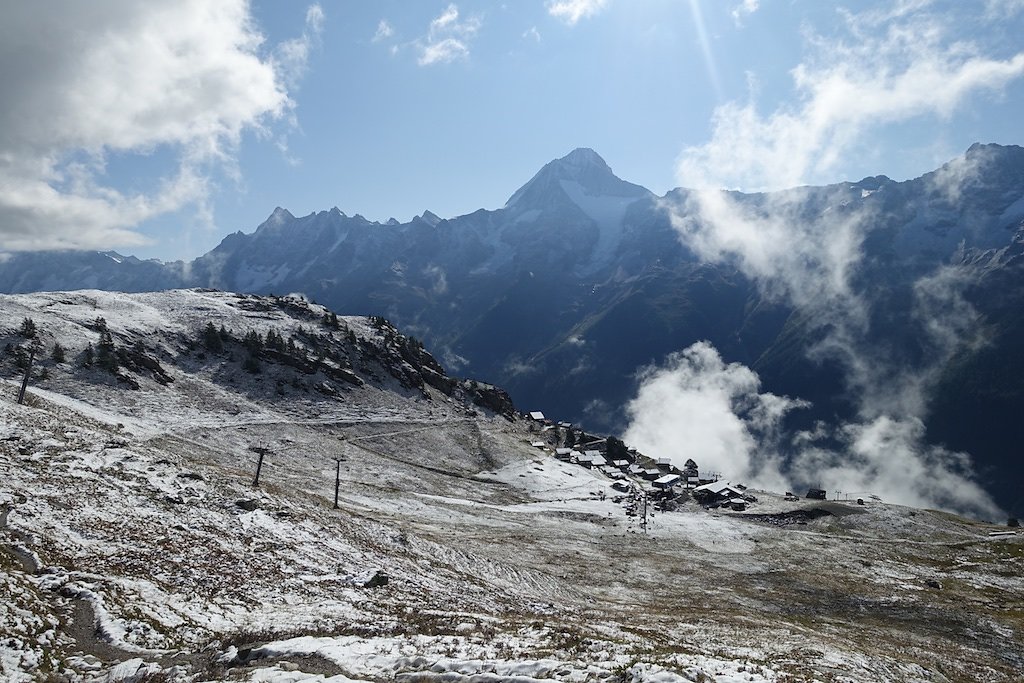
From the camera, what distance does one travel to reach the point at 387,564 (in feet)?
118

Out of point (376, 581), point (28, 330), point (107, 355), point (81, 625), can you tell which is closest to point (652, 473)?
point (107, 355)

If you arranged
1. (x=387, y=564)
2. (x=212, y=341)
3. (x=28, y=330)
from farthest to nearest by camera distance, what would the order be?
(x=212, y=341) < (x=28, y=330) < (x=387, y=564)

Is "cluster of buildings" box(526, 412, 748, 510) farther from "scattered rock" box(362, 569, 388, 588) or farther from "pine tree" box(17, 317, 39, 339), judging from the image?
"pine tree" box(17, 317, 39, 339)

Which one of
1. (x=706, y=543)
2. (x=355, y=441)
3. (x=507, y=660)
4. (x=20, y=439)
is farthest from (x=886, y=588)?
(x=355, y=441)

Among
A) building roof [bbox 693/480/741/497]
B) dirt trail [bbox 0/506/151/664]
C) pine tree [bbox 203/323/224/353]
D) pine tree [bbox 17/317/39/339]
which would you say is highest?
pine tree [bbox 203/323/224/353]

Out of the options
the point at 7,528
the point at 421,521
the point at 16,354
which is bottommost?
the point at 421,521

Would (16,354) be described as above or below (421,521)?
above

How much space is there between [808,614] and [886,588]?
16573mm

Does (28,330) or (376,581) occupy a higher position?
(28,330)

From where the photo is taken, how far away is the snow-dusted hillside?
64.6 ft

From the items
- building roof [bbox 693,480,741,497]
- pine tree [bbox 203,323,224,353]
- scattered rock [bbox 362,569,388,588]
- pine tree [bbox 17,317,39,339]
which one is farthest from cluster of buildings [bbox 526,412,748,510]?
A: pine tree [bbox 17,317,39,339]

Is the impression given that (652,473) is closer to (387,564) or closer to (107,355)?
(387,564)

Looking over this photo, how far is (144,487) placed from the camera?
124 ft

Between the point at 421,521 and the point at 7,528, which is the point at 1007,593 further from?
the point at 7,528
